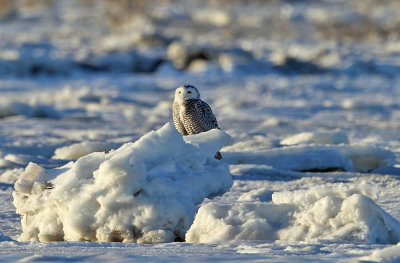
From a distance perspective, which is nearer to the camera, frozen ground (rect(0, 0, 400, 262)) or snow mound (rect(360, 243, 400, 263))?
snow mound (rect(360, 243, 400, 263))

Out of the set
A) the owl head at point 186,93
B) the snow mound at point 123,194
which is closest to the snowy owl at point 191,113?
the owl head at point 186,93

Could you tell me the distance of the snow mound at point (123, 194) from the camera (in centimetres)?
338

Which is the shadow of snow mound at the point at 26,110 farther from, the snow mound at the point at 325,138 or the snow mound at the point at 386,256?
the snow mound at the point at 386,256

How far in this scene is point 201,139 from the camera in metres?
3.83

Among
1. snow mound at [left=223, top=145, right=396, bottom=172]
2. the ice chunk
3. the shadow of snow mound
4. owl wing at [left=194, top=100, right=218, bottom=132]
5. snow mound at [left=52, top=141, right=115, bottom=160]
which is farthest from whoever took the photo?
the shadow of snow mound

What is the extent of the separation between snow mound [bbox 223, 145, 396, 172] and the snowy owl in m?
0.51

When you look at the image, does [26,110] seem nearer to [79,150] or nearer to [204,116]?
[79,150]

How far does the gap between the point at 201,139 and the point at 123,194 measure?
58 centimetres

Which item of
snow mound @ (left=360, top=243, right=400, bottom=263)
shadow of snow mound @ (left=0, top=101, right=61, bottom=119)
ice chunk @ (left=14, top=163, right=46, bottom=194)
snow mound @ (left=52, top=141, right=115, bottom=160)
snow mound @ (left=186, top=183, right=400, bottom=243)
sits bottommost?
snow mound @ (left=360, top=243, right=400, bottom=263)

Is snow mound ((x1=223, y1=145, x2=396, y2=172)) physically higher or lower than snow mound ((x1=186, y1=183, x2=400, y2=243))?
higher

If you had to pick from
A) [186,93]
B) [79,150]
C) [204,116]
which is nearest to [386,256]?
[204,116]

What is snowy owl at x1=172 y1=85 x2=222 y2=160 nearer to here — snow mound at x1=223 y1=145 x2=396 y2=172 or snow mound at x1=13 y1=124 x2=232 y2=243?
snow mound at x1=223 y1=145 x2=396 y2=172

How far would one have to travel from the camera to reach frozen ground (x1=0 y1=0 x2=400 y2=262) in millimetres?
3338

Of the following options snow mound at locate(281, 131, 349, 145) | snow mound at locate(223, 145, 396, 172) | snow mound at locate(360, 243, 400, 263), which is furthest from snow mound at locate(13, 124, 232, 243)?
snow mound at locate(281, 131, 349, 145)
